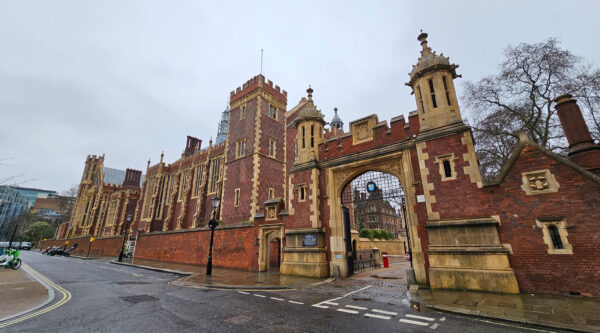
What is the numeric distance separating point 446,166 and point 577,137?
3.92m

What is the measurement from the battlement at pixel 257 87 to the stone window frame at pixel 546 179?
23254 mm

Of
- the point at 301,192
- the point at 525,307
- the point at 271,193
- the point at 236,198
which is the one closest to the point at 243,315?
the point at 525,307

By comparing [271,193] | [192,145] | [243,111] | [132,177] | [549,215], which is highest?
[192,145]

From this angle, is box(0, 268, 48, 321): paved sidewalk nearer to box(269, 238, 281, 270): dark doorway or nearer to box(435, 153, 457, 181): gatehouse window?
box(269, 238, 281, 270): dark doorway

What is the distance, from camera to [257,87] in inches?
1019

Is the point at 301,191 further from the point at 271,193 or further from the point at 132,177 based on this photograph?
the point at 132,177

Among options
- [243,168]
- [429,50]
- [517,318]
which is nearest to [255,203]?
[243,168]

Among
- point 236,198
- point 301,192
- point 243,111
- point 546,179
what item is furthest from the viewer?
point 243,111

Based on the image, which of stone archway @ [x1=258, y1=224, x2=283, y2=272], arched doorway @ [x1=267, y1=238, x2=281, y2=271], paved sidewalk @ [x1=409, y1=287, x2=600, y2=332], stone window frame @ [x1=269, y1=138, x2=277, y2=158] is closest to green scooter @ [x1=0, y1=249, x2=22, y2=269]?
stone archway @ [x1=258, y1=224, x2=283, y2=272]

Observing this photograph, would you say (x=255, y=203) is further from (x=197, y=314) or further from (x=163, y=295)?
(x=197, y=314)

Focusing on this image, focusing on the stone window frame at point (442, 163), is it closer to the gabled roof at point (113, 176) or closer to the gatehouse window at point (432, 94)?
the gatehouse window at point (432, 94)

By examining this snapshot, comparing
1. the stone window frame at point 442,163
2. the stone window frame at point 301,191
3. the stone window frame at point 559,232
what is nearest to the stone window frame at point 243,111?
the stone window frame at point 301,191

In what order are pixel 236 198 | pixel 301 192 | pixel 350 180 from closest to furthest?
1. pixel 350 180
2. pixel 301 192
3. pixel 236 198

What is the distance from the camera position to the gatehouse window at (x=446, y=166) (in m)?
9.60
